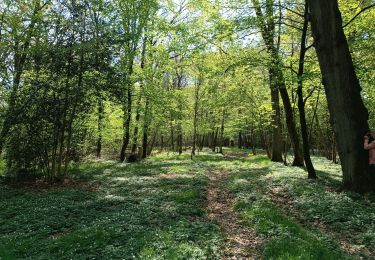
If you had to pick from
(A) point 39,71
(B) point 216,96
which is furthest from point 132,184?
(B) point 216,96

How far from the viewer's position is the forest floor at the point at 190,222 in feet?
26.6

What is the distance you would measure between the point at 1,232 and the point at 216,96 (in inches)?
1297

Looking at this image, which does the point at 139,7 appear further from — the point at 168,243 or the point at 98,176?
the point at 168,243

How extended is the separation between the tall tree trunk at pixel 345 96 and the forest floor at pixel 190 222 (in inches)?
41.6

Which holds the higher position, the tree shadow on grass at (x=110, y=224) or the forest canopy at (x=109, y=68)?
the forest canopy at (x=109, y=68)

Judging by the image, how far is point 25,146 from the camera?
61.6 ft

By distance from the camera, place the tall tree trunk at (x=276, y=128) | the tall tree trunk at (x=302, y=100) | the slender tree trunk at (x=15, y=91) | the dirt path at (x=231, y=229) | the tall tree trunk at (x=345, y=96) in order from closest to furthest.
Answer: the dirt path at (x=231, y=229)
the tall tree trunk at (x=345, y=96)
the tall tree trunk at (x=302, y=100)
the slender tree trunk at (x=15, y=91)
the tall tree trunk at (x=276, y=128)

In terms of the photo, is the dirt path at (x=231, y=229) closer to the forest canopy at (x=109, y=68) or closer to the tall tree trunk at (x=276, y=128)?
the forest canopy at (x=109, y=68)

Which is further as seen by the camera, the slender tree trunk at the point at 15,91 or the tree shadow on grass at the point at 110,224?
the slender tree trunk at the point at 15,91

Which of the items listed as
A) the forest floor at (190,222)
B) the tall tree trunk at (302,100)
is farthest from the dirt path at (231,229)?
the tall tree trunk at (302,100)

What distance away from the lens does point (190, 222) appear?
34.8 ft

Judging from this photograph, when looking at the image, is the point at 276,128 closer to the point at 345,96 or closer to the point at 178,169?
the point at 178,169

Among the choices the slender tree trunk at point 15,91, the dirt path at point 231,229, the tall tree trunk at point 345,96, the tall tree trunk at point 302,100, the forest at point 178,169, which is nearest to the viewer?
the dirt path at point 231,229

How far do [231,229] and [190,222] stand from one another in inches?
53.9
